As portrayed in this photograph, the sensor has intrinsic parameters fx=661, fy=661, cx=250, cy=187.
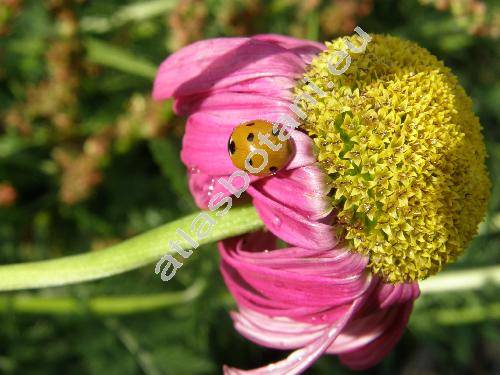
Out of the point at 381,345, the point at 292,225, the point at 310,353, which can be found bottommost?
the point at 381,345

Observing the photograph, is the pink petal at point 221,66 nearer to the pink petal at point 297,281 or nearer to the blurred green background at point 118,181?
the pink petal at point 297,281

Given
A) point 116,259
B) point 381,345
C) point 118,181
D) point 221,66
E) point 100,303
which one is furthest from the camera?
point 118,181

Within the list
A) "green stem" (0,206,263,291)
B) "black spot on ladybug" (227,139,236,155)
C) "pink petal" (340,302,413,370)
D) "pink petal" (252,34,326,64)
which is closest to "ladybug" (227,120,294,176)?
"black spot on ladybug" (227,139,236,155)

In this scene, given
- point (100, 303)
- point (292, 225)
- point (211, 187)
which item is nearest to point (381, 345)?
point (292, 225)

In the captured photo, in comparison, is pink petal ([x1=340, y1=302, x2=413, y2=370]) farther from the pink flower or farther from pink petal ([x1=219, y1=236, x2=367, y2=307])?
pink petal ([x1=219, y1=236, x2=367, y2=307])

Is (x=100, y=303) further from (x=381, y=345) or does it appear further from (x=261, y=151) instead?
(x=261, y=151)
